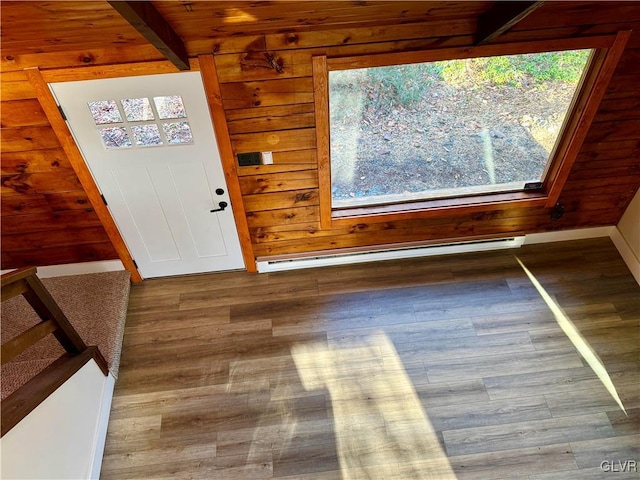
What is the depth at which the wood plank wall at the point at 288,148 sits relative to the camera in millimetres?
2270

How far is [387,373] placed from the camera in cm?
279

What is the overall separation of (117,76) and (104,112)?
0.29 metres

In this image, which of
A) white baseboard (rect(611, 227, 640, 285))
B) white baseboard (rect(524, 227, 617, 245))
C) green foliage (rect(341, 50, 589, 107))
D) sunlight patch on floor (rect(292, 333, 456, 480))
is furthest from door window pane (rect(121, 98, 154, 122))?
white baseboard (rect(611, 227, 640, 285))

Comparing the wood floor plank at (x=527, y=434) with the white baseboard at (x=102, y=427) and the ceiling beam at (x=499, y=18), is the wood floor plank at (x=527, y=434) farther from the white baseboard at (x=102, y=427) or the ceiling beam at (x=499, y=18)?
the ceiling beam at (x=499, y=18)

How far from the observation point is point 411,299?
321 centimetres

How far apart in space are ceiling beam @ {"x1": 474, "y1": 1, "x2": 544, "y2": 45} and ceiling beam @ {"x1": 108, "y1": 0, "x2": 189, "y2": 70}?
5.25 feet

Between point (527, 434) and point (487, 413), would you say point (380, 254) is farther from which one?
point (527, 434)

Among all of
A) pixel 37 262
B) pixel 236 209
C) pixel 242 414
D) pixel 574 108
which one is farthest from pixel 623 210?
pixel 37 262

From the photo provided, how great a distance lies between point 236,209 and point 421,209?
1.40 meters

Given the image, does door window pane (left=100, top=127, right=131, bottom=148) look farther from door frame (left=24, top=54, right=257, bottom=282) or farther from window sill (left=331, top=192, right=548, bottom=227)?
window sill (left=331, top=192, right=548, bottom=227)

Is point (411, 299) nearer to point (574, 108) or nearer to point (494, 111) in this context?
point (494, 111)

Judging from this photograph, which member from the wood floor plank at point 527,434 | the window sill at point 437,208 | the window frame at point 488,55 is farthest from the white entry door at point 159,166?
the wood floor plank at point 527,434

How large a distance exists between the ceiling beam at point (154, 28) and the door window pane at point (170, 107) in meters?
0.25

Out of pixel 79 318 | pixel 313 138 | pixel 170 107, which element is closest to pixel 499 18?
pixel 313 138
